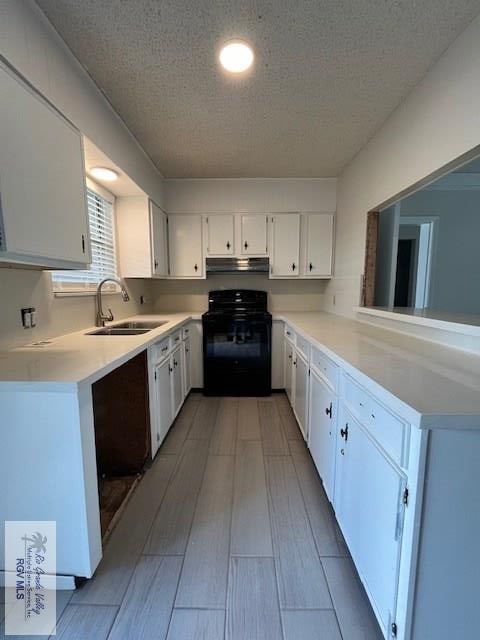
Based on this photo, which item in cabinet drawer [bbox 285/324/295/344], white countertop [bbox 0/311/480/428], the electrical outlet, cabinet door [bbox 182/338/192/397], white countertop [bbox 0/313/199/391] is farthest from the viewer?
cabinet door [bbox 182/338/192/397]

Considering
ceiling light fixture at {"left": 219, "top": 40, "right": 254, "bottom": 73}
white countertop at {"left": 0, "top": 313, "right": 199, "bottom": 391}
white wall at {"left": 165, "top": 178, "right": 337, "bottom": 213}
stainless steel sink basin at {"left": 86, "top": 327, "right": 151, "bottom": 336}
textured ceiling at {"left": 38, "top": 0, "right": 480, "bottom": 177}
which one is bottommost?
stainless steel sink basin at {"left": 86, "top": 327, "right": 151, "bottom": 336}

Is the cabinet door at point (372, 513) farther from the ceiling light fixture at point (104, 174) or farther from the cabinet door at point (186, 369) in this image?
the ceiling light fixture at point (104, 174)

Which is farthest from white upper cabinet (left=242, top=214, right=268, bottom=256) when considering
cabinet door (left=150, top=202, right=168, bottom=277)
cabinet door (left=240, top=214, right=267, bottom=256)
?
cabinet door (left=150, top=202, right=168, bottom=277)

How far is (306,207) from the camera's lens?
11.0ft

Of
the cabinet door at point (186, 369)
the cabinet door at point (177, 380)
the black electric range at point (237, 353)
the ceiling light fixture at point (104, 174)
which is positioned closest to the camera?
the ceiling light fixture at point (104, 174)

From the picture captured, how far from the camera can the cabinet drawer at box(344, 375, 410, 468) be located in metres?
0.83

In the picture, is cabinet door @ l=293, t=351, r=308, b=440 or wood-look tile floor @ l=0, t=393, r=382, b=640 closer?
wood-look tile floor @ l=0, t=393, r=382, b=640

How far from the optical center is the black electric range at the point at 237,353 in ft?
10.2

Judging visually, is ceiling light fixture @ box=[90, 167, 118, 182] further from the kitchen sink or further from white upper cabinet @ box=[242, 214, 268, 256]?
white upper cabinet @ box=[242, 214, 268, 256]

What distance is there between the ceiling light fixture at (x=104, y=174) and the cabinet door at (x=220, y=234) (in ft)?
4.09

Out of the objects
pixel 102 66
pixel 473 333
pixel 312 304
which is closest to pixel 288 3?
pixel 102 66

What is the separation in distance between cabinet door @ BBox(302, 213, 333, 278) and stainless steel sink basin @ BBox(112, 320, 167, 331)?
182 cm

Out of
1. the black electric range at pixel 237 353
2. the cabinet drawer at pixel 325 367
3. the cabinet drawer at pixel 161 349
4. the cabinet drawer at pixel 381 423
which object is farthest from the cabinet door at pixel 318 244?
the cabinet drawer at pixel 381 423

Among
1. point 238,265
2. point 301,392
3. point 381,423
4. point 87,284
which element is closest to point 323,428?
point 301,392
